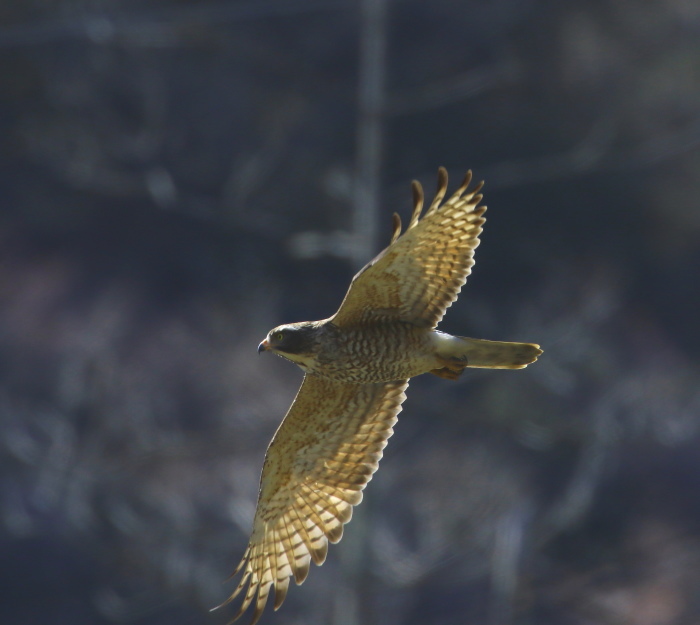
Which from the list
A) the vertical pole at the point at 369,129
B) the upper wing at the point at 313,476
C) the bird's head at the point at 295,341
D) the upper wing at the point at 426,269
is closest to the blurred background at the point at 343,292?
the vertical pole at the point at 369,129

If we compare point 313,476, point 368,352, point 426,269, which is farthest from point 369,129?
point 368,352

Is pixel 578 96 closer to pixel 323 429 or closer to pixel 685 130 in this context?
pixel 685 130

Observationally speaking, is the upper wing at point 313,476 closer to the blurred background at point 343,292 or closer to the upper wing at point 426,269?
the upper wing at point 426,269

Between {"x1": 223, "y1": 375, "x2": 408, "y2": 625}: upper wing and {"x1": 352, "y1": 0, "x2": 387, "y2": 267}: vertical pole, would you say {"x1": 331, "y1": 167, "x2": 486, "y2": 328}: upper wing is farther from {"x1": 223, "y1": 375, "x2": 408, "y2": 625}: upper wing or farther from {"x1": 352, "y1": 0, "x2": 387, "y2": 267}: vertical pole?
{"x1": 352, "y1": 0, "x2": 387, "y2": 267}: vertical pole

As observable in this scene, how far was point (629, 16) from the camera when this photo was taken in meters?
13.0

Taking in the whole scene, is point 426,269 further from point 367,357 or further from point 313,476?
point 313,476

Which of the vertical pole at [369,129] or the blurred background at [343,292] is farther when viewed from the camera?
the blurred background at [343,292]

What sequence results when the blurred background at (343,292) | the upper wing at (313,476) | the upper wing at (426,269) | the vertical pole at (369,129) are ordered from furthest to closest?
1. the blurred background at (343,292)
2. the vertical pole at (369,129)
3. the upper wing at (313,476)
4. the upper wing at (426,269)

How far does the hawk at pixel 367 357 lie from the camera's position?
5.05m

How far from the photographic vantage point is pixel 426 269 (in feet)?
16.7

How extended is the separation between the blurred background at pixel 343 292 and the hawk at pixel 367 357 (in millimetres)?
4673

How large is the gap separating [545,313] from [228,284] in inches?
106

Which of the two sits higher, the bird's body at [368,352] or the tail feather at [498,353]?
the bird's body at [368,352]

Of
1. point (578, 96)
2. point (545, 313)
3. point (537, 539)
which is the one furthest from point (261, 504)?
point (578, 96)
